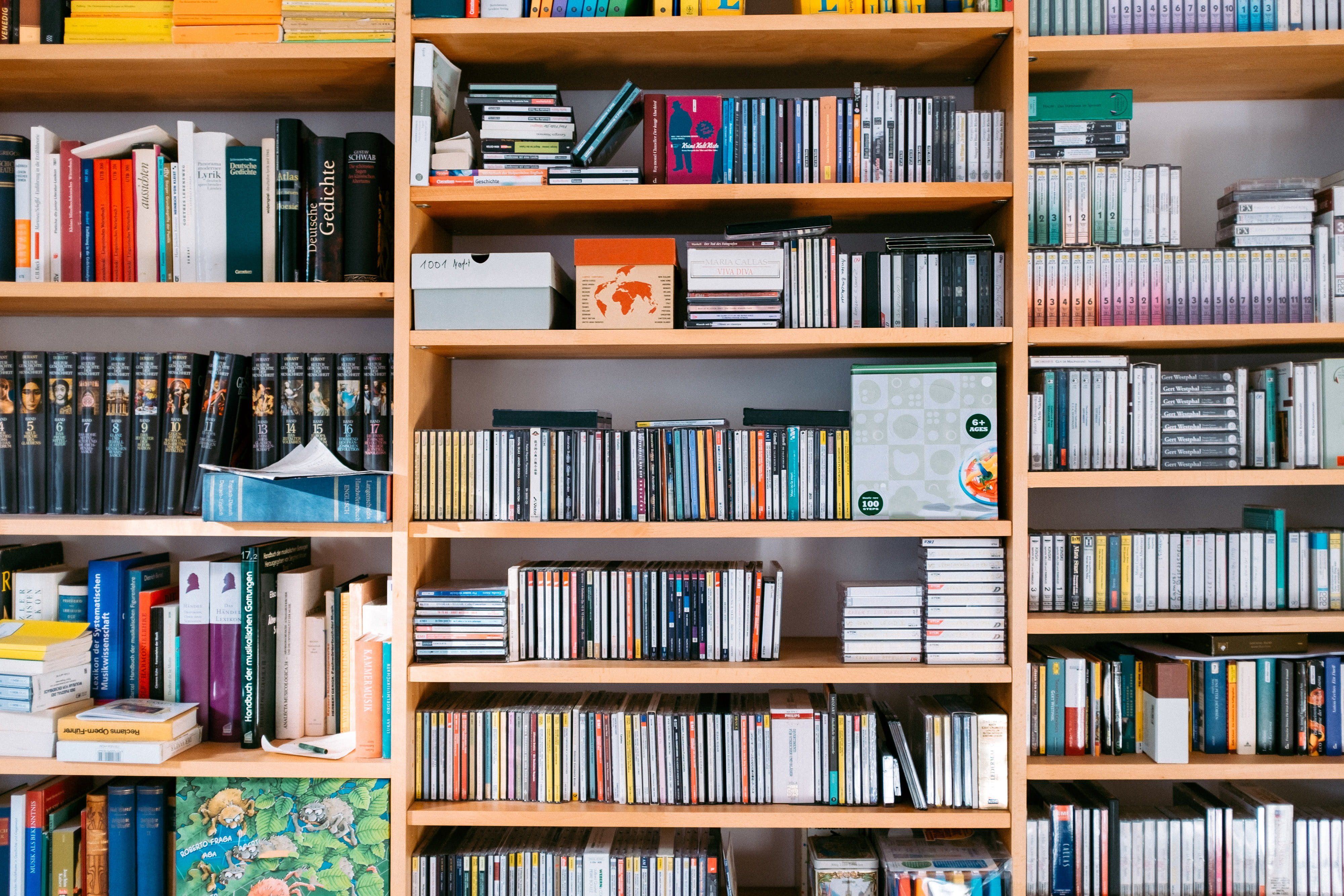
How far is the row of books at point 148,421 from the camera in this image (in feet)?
5.53

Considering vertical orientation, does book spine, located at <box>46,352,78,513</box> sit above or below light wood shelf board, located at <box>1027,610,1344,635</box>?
above

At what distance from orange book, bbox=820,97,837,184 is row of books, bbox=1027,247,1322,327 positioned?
427 mm

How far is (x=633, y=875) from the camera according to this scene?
1.64m

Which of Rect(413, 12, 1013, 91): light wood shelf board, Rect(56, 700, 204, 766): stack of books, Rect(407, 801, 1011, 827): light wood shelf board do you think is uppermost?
Rect(413, 12, 1013, 91): light wood shelf board

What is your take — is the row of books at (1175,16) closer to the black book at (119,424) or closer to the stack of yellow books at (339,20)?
the stack of yellow books at (339,20)

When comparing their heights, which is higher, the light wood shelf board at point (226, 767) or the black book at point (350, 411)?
the black book at point (350, 411)

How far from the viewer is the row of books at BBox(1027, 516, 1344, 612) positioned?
1679 millimetres

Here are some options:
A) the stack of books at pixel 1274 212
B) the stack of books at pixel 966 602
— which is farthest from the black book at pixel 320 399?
the stack of books at pixel 1274 212

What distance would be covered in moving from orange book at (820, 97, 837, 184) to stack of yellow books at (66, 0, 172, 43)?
130cm

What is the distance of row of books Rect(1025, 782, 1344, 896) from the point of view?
1653 millimetres

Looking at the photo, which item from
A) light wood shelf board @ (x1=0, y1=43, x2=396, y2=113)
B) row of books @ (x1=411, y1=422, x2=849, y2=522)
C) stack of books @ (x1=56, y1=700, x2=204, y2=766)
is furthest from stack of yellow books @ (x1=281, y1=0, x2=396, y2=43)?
stack of books @ (x1=56, y1=700, x2=204, y2=766)

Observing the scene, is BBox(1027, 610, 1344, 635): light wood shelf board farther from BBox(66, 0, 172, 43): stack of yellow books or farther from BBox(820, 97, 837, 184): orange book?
BBox(66, 0, 172, 43): stack of yellow books

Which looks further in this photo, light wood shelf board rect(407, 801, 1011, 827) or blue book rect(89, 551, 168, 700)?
blue book rect(89, 551, 168, 700)

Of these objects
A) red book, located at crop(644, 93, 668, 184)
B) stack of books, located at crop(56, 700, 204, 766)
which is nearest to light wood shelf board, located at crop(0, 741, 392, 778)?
stack of books, located at crop(56, 700, 204, 766)
